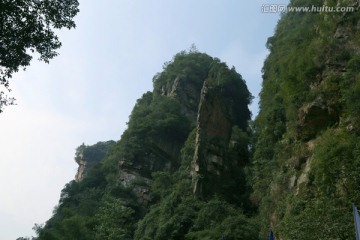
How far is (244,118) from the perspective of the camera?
1639 inches

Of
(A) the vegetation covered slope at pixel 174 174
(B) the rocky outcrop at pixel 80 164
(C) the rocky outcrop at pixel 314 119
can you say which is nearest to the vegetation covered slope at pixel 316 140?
(C) the rocky outcrop at pixel 314 119

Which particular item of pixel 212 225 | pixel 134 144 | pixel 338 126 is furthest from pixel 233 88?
pixel 338 126

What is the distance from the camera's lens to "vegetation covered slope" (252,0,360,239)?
13.4m

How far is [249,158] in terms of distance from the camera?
3095cm

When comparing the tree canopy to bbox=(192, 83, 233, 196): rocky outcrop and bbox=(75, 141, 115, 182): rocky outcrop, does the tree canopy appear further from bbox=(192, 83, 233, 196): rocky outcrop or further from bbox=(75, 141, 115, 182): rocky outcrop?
bbox=(75, 141, 115, 182): rocky outcrop

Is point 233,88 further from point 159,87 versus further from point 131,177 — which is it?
point 131,177

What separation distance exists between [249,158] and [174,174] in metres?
5.88

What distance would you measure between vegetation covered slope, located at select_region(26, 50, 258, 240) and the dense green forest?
0.09 metres

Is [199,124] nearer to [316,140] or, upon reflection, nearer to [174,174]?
[174,174]

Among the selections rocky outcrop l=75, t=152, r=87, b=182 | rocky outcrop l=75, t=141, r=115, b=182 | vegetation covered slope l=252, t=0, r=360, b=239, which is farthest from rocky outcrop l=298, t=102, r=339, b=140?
rocky outcrop l=75, t=152, r=87, b=182

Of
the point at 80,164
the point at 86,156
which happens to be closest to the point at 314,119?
the point at 86,156

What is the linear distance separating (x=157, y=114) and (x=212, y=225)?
19.8 m

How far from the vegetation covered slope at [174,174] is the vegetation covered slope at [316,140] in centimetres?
377

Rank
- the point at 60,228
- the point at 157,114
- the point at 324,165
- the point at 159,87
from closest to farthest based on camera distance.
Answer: the point at 324,165
the point at 60,228
the point at 157,114
the point at 159,87
